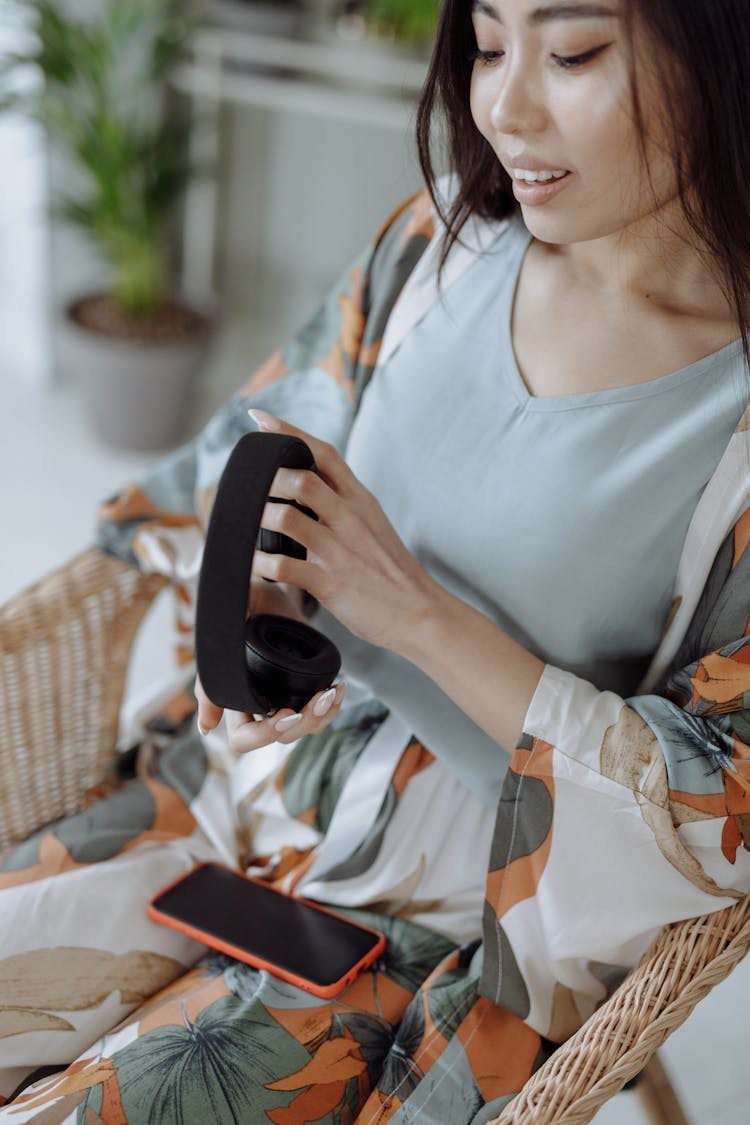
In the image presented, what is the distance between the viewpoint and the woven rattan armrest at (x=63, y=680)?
1060mm

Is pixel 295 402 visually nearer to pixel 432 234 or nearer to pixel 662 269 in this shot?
pixel 432 234

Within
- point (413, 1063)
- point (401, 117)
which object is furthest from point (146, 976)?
point (401, 117)

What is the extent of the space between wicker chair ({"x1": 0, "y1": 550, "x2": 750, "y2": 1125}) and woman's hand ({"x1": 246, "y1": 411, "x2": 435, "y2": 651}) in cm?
29

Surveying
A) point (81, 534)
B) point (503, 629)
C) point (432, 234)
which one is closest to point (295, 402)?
point (432, 234)

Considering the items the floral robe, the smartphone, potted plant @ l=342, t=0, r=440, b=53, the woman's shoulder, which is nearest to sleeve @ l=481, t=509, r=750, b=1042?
the floral robe

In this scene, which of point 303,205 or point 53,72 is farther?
point 303,205

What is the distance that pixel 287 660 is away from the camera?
0.81 metres

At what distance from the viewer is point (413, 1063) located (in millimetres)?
869

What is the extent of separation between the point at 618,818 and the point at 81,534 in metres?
1.72

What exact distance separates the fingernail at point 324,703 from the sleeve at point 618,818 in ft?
0.48

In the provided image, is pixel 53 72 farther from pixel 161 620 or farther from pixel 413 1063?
pixel 413 1063

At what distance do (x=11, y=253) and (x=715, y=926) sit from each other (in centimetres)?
259

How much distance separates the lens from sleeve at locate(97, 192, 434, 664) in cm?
110

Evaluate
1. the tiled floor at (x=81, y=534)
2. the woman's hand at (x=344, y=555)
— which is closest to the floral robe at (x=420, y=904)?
the woman's hand at (x=344, y=555)
